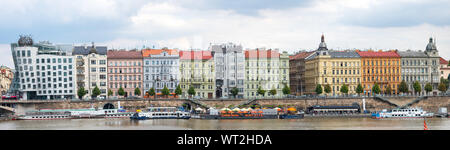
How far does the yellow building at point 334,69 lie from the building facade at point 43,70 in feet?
157

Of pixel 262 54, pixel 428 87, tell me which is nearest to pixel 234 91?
pixel 262 54

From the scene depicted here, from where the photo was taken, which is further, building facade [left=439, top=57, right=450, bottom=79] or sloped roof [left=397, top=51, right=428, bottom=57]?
building facade [left=439, top=57, right=450, bottom=79]

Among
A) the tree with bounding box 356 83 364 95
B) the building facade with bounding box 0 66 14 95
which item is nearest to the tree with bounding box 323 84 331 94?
the tree with bounding box 356 83 364 95

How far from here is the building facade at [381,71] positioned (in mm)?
136000

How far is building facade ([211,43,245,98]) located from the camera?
130 meters

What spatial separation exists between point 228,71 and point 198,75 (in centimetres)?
599

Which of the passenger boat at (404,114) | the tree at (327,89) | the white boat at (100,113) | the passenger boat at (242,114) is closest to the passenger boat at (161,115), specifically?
the passenger boat at (242,114)

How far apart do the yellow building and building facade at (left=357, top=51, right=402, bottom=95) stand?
156 cm

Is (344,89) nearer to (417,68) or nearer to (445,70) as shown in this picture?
(417,68)

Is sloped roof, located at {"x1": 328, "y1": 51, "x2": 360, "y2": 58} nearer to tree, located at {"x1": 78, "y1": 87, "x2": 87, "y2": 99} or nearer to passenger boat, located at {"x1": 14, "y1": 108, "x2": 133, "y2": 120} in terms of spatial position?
passenger boat, located at {"x1": 14, "y1": 108, "x2": 133, "y2": 120}

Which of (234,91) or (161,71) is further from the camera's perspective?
(161,71)

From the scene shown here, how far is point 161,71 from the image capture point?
13012 centimetres
